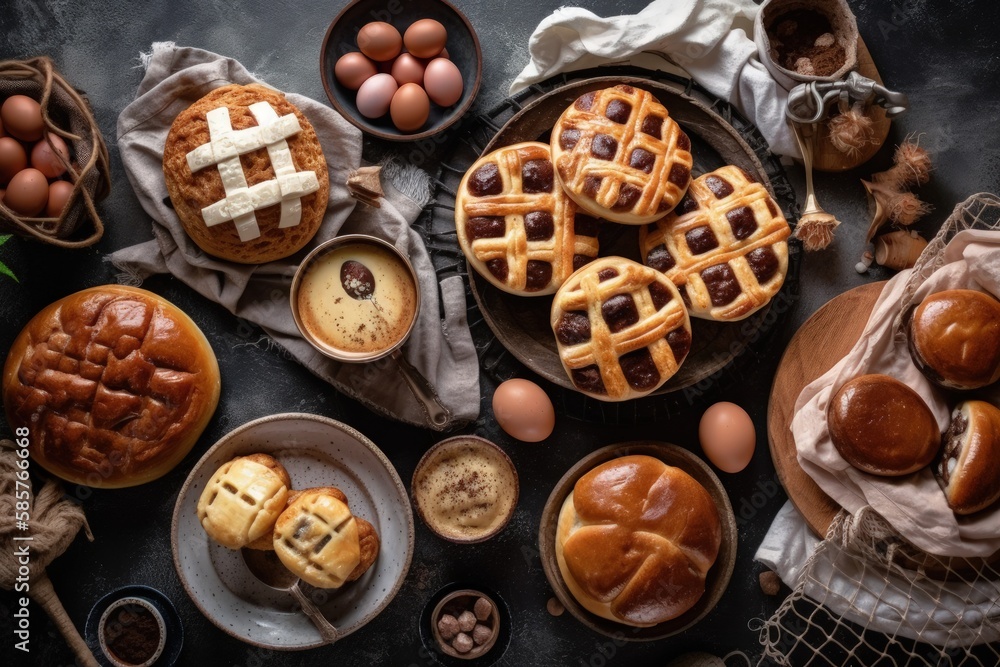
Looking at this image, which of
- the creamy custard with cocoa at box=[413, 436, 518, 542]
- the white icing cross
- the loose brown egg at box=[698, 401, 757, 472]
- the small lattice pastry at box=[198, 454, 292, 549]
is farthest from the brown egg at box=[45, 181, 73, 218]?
the loose brown egg at box=[698, 401, 757, 472]

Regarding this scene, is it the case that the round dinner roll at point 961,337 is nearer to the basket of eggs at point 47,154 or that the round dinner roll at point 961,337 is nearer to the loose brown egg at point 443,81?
the loose brown egg at point 443,81

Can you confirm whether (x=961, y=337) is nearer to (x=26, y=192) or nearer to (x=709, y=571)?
(x=709, y=571)

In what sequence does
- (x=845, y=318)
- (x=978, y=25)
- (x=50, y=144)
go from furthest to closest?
1. (x=978, y=25)
2. (x=845, y=318)
3. (x=50, y=144)

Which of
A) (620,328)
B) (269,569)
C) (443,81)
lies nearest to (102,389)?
(269,569)

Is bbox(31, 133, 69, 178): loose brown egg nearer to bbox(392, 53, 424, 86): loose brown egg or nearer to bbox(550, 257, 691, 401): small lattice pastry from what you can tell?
bbox(392, 53, 424, 86): loose brown egg

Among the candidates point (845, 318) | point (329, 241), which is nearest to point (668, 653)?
point (845, 318)

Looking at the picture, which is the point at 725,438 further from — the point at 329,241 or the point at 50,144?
the point at 50,144
